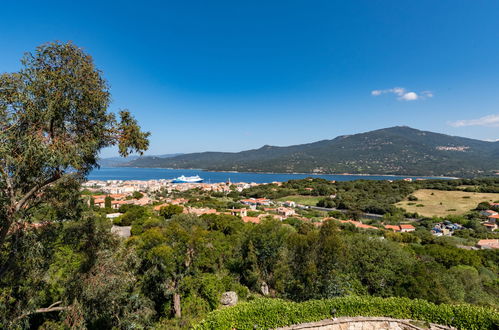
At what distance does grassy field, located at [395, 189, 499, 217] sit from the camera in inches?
1758

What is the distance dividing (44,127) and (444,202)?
2568 inches

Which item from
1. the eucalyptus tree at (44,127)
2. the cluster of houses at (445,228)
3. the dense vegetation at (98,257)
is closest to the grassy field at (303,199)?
the cluster of houses at (445,228)

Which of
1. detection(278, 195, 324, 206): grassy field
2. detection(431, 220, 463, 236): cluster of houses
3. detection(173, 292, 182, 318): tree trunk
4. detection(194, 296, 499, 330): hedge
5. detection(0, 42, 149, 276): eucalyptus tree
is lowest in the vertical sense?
detection(278, 195, 324, 206): grassy field

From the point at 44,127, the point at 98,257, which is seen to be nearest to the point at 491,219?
the point at 98,257

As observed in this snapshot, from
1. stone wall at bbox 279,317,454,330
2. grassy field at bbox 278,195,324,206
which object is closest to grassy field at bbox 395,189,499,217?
grassy field at bbox 278,195,324,206

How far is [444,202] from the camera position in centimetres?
5009

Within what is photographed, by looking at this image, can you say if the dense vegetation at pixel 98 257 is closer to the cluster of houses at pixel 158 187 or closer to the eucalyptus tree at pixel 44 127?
the eucalyptus tree at pixel 44 127

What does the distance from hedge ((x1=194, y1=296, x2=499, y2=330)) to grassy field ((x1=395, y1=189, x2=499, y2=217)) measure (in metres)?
42.5

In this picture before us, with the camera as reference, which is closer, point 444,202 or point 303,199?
point 444,202

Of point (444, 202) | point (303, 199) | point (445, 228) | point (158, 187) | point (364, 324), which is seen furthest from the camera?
point (158, 187)

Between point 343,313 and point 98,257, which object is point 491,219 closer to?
point 343,313

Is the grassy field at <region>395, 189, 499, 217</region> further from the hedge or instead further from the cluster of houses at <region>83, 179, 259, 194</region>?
the cluster of houses at <region>83, 179, 259, 194</region>

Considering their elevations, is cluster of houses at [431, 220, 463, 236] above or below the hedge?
below

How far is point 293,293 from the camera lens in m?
11.0
